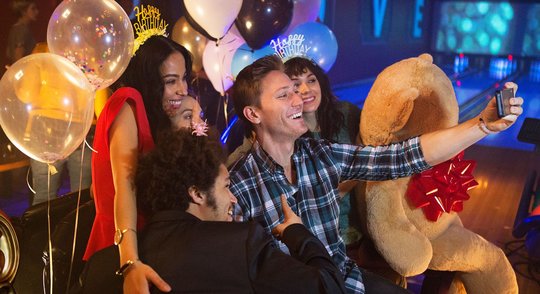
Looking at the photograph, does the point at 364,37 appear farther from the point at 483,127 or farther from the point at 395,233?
the point at 483,127

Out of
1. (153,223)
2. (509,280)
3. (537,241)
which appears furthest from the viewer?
(537,241)

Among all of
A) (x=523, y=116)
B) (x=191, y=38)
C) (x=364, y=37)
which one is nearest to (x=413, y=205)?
(x=191, y=38)

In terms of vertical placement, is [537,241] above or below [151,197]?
below

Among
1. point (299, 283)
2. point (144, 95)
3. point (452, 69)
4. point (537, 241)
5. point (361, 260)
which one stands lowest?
point (452, 69)

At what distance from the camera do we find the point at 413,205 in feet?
6.53

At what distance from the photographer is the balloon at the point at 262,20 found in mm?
2871

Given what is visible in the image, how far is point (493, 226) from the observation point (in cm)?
354

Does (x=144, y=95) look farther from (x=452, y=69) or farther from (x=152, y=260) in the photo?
(x=452, y=69)

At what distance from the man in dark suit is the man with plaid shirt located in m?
0.21

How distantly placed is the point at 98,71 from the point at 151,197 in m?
0.71

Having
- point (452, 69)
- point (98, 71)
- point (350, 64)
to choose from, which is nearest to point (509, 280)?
point (98, 71)

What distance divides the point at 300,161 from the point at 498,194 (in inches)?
117

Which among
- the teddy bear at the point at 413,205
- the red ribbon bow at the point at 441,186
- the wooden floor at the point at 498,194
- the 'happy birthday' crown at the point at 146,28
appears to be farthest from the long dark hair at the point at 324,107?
the wooden floor at the point at 498,194

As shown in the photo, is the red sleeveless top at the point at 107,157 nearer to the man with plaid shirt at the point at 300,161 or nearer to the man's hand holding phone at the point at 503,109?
the man with plaid shirt at the point at 300,161
